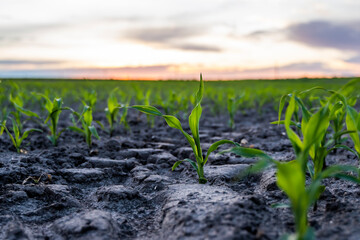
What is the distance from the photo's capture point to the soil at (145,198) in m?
1.34

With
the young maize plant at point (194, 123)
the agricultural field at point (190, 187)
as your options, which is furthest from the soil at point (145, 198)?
the young maize plant at point (194, 123)

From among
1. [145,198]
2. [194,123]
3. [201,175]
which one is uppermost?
[194,123]

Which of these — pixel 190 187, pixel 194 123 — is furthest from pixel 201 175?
pixel 194 123

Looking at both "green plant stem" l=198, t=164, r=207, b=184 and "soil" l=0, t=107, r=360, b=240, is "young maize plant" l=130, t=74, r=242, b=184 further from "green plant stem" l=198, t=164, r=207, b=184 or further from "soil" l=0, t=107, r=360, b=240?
"soil" l=0, t=107, r=360, b=240

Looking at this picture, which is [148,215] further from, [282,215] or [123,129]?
[123,129]

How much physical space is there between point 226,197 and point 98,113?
191 inches

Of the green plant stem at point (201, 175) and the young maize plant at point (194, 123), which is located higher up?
the young maize plant at point (194, 123)

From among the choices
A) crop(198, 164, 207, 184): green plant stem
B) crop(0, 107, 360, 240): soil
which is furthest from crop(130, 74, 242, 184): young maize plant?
crop(0, 107, 360, 240): soil

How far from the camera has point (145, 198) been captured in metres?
1.90

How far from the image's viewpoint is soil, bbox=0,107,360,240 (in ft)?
4.39

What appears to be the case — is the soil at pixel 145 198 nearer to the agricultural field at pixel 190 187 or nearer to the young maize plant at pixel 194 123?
the agricultural field at pixel 190 187

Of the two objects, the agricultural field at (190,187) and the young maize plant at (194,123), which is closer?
the agricultural field at (190,187)

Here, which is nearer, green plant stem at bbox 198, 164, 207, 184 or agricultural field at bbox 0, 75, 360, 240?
agricultural field at bbox 0, 75, 360, 240

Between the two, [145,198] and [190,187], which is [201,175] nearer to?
[190,187]
